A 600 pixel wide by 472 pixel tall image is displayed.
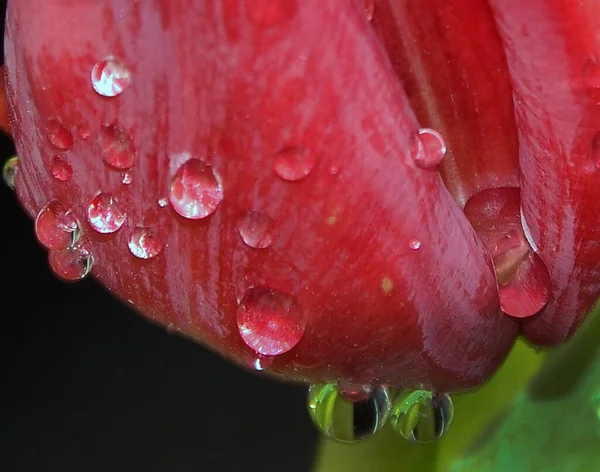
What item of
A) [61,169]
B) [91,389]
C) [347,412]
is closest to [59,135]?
[61,169]

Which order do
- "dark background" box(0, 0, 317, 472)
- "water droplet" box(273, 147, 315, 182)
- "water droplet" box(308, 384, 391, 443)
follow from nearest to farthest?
"water droplet" box(273, 147, 315, 182) < "water droplet" box(308, 384, 391, 443) < "dark background" box(0, 0, 317, 472)

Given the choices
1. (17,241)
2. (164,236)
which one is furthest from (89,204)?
(17,241)

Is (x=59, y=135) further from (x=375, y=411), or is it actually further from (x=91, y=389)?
(x=91, y=389)

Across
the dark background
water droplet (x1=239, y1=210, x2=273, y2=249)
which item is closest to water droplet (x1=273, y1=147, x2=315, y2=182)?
water droplet (x1=239, y1=210, x2=273, y2=249)

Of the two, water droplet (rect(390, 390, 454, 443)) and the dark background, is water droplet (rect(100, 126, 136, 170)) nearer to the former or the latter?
water droplet (rect(390, 390, 454, 443))

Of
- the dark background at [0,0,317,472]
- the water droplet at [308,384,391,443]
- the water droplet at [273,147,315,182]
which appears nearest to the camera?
the water droplet at [273,147,315,182]

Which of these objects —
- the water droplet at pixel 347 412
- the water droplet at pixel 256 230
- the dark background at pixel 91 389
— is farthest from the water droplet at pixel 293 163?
the dark background at pixel 91 389

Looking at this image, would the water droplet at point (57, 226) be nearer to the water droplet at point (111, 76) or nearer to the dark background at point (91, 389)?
the water droplet at point (111, 76)
